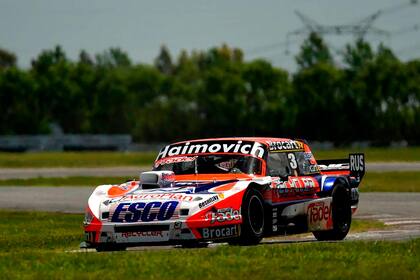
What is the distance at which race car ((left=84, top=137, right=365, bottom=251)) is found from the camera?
16594mm

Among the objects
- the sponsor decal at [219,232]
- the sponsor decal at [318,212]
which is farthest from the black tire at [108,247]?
the sponsor decal at [318,212]

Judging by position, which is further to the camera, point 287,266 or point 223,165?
point 223,165

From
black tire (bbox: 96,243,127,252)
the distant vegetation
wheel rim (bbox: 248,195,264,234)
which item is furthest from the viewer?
the distant vegetation

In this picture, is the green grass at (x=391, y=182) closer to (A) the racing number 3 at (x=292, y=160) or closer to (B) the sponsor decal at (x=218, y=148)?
(A) the racing number 3 at (x=292, y=160)

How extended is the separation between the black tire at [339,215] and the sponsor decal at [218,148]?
5.41ft

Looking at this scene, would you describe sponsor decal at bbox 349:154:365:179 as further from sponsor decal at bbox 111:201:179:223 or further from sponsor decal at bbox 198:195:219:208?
sponsor decal at bbox 111:201:179:223

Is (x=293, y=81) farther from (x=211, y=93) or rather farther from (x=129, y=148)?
(x=129, y=148)

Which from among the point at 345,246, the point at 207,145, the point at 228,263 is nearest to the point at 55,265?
the point at 228,263

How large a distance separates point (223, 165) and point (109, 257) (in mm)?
3917

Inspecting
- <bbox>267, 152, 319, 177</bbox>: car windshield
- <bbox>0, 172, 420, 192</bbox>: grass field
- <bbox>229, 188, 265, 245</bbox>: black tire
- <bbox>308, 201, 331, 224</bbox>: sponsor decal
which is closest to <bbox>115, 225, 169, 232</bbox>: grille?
<bbox>229, 188, 265, 245</bbox>: black tire

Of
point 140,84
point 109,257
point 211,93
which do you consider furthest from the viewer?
point 140,84

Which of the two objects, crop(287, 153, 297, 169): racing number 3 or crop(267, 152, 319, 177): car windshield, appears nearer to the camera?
crop(267, 152, 319, 177): car windshield

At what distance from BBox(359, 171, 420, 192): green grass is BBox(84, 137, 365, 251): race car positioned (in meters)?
19.3

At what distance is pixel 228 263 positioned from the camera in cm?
1424
